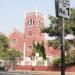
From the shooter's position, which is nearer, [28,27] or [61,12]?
[61,12]

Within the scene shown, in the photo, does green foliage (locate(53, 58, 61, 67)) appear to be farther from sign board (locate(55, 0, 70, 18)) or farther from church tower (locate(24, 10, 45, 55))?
sign board (locate(55, 0, 70, 18))

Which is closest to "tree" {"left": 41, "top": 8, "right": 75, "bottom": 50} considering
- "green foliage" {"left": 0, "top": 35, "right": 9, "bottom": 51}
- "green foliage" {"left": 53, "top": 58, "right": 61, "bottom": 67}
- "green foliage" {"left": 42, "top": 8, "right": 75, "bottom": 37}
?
"green foliage" {"left": 42, "top": 8, "right": 75, "bottom": 37}

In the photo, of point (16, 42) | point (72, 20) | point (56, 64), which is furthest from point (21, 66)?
point (16, 42)

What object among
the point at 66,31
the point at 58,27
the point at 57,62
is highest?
the point at 58,27

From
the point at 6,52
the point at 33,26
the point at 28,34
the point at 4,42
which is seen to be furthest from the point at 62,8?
the point at 33,26

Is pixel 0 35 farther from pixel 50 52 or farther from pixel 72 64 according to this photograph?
pixel 72 64

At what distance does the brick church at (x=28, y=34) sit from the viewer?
9612 cm

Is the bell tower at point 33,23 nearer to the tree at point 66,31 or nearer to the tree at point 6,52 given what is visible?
the tree at point 6,52

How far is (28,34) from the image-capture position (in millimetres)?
97312

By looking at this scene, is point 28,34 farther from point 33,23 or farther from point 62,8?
point 62,8

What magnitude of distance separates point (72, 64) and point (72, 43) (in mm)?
3885

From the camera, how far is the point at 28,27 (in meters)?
99.0

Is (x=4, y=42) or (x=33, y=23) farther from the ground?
(x=33, y=23)

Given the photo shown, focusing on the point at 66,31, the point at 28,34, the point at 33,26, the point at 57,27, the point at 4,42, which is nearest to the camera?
the point at 66,31
